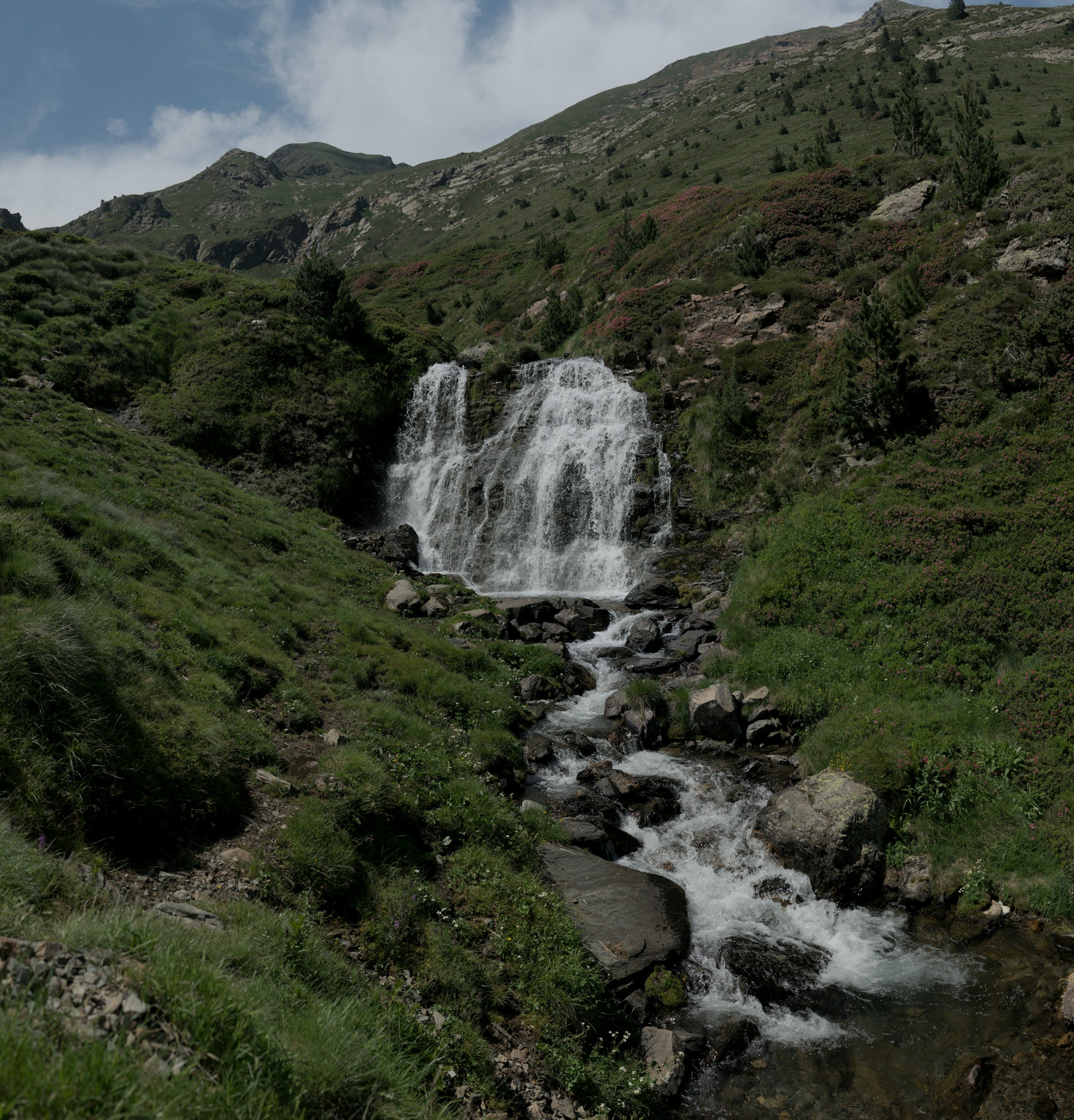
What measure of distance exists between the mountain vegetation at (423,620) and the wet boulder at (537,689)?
0.34m

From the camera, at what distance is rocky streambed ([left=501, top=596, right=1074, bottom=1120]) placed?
683 centimetres

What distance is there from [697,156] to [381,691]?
9700cm

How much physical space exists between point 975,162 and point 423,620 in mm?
31953

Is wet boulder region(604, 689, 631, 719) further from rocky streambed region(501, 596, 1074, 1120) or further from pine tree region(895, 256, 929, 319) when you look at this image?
pine tree region(895, 256, 929, 319)

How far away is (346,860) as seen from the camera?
24.4 feet

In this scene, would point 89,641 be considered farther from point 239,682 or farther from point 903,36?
point 903,36

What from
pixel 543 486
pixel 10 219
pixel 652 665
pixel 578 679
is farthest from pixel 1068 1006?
pixel 10 219

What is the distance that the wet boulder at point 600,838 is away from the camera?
1069 centimetres

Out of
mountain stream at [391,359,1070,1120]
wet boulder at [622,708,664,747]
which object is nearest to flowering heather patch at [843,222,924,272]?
mountain stream at [391,359,1070,1120]

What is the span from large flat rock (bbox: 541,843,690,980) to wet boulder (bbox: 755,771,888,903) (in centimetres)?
208

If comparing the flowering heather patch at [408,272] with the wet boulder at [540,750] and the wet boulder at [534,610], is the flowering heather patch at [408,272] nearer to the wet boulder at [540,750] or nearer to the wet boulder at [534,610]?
the wet boulder at [534,610]

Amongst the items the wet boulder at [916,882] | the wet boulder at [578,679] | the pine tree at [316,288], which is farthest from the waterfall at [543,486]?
the wet boulder at [916,882]

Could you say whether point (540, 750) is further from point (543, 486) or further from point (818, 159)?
point (818, 159)

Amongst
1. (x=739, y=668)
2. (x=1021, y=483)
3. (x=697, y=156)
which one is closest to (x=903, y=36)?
(x=697, y=156)
